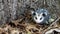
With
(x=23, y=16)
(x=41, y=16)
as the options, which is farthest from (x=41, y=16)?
(x=23, y=16)

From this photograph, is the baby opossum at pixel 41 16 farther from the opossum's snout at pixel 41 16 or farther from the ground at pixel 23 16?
the ground at pixel 23 16

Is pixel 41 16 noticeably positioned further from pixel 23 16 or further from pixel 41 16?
pixel 23 16

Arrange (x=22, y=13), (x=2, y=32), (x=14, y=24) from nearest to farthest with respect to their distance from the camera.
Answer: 1. (x=2, y=32)
2. (x=14, y=24)
3. (x=22, y=13)

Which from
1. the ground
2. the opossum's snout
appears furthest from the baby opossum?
the ground

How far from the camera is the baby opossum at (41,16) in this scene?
417 cm

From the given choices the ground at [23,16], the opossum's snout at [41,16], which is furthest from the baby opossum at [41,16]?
the ground at [23,16]

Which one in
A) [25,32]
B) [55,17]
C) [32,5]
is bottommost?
[25,32]

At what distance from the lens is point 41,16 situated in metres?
4.20

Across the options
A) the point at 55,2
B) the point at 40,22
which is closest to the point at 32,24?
the point at 40,22

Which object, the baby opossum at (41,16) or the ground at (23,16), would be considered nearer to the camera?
the ground at (23,16)

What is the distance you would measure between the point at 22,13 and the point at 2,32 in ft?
2.64

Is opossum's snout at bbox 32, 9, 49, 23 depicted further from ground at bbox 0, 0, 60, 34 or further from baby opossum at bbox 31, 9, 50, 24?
ground at bbox 0, 0, 60, 34

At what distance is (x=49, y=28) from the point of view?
3891mm

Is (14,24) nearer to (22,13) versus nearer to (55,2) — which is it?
(22,13)
